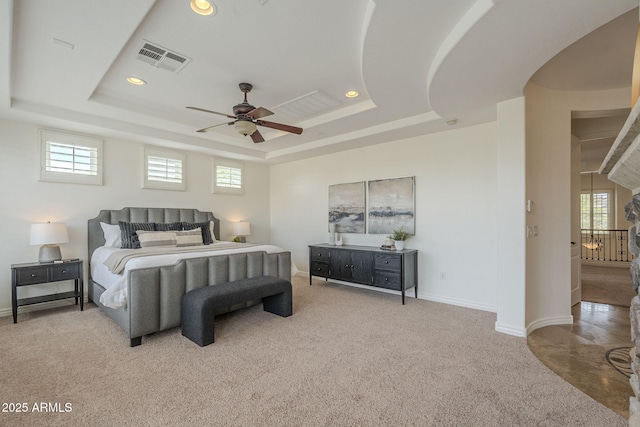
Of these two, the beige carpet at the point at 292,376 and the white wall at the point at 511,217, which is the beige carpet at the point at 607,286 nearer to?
the white wall at the point at 511,217

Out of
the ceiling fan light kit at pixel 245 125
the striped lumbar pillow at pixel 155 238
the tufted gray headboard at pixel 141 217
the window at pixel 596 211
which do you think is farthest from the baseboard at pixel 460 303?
the window at pixel 596 211

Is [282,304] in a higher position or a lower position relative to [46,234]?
lower

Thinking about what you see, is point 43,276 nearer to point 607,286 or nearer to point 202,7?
point 202,7

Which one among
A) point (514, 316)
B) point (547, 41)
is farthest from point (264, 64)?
point (514, 316)

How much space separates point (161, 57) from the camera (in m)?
2.83

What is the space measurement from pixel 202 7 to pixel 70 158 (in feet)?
11.8

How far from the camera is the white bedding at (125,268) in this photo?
2.95 metres

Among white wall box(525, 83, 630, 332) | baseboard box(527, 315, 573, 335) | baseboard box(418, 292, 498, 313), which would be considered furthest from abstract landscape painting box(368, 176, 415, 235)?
baseboard box(527, 315, 573, 335)

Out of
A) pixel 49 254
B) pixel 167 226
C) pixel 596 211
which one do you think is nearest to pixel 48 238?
pixel 49 254

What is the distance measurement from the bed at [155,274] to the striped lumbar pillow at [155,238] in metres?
0.38

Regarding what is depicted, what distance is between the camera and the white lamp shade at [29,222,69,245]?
373 cm

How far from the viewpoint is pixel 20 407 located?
1986 millimetres

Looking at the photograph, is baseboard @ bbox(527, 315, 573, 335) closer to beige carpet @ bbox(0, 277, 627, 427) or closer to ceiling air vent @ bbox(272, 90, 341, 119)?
beige carpet @ bbox(0, 277, 627, 427)

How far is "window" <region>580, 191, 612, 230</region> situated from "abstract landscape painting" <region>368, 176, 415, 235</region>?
25.0ft
